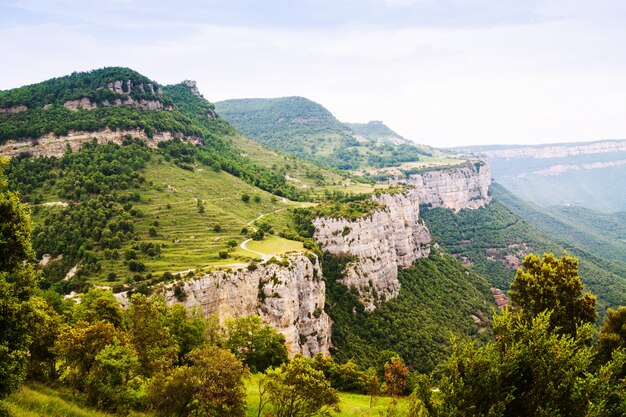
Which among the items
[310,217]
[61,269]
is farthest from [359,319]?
[61,269]

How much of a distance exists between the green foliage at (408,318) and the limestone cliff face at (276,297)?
12.1 meters

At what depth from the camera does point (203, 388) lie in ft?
112

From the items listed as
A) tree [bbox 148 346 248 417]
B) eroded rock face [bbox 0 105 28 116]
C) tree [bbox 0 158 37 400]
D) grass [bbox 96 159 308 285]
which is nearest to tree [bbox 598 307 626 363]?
tree [bbox 148 346 248 417]

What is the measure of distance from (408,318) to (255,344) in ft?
187

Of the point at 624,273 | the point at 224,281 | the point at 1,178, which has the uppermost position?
the point at 1,178

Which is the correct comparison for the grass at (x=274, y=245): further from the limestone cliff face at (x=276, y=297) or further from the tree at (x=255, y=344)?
the tree at (x=255, y=344)

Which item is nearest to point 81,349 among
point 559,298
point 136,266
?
point 559,298

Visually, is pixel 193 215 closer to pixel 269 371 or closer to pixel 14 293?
pixel 269 371

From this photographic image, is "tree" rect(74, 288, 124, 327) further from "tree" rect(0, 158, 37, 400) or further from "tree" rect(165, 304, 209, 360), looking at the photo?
"tree" rect(0, 158, 37, 400)

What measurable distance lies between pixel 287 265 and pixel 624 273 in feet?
603

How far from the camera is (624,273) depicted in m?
191

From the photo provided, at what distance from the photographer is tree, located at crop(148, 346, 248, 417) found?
33.8 m

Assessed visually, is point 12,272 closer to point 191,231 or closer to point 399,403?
point 399,403

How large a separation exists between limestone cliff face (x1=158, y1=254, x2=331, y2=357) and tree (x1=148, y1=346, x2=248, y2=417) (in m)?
34.7
